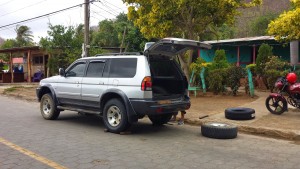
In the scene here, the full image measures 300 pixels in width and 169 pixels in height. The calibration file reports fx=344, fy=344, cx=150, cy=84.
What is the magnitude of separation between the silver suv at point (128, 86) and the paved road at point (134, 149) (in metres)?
0.52

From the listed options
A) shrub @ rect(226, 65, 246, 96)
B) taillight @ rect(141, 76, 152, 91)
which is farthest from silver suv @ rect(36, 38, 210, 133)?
shrub @ rect(226, 65, 246, 96)

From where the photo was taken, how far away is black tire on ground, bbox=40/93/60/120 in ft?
31.5

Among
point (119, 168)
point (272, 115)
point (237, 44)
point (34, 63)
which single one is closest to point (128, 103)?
point (119, 168)

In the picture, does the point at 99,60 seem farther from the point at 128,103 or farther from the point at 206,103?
the point at 206,103

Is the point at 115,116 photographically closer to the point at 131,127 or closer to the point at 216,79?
the point at 131,127

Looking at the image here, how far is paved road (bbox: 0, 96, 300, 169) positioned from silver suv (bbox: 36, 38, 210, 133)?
0.52 metres

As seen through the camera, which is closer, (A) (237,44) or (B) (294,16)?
(B) (294,16)

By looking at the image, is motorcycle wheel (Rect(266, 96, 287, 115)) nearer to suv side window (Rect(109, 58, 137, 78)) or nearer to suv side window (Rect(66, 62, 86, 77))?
suv side window (Rect(109, 58, 137, 78))

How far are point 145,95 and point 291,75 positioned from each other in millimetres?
4644

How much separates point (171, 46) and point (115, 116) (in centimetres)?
213

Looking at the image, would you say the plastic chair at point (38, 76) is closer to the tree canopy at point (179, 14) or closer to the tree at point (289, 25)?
the tree canopy at point (179, 14)

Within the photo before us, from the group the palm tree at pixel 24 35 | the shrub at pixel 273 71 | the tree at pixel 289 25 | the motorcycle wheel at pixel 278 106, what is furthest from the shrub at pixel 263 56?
the palm tree at pixel 24 35

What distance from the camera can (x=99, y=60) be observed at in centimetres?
871

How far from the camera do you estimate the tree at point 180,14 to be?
42.2ft
